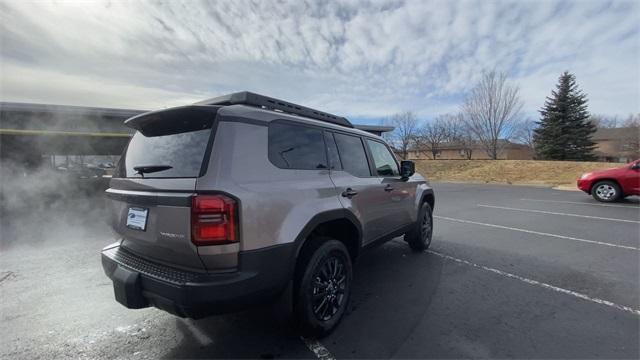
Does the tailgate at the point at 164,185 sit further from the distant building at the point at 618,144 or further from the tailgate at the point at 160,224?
the distant building at the point at 618,144

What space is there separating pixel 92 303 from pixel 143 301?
5.66 ft

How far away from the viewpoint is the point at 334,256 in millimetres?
2812

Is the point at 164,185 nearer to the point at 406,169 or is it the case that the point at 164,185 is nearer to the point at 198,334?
the point at 198,334

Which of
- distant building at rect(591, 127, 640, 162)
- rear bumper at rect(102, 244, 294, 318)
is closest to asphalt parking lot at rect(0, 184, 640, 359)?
rear bumper at rect(102, 244, 294, 318)

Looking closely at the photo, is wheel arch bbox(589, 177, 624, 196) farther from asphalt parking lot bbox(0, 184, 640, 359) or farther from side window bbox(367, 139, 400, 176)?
side window bbox(367, 139, 400, 176)

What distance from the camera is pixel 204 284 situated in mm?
1931

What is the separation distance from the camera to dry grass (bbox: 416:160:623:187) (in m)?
19.7

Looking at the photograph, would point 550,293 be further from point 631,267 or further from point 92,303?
point 92,303

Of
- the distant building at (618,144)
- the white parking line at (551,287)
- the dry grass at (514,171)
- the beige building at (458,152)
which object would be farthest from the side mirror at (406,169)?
the beige building at (458,152)

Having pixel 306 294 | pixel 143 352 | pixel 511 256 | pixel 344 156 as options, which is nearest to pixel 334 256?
pixel 306 294

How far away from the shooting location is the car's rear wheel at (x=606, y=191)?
978 centimetres

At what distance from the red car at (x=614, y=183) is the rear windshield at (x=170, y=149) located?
41.7 feet

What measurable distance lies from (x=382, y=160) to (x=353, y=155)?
31.7 inches

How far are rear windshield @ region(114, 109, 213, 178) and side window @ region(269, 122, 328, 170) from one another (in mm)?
505
